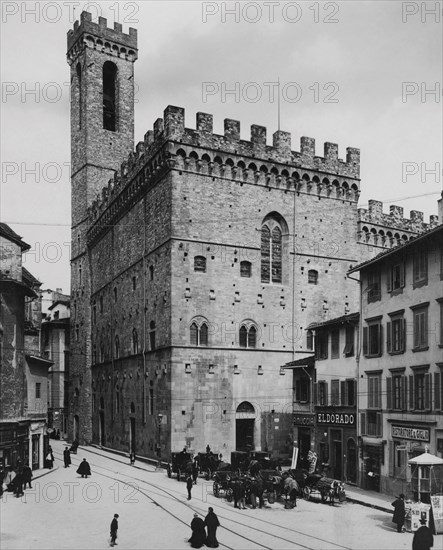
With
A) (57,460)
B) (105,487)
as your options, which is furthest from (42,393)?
(105,487)

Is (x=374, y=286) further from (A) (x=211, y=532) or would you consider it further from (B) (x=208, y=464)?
(A) (x=211, y=532)

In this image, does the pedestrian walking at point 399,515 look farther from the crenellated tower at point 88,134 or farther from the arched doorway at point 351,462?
the crenellated tower at point 88,134

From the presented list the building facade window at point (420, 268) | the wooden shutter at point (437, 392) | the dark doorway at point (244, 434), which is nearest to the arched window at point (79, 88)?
the dark doorway at point (244, 434)

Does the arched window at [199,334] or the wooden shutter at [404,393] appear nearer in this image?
the wooden shutter at [404,393]

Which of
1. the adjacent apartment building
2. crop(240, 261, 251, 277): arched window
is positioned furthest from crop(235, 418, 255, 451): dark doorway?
the adjacent apartment building

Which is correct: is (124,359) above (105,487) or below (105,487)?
above

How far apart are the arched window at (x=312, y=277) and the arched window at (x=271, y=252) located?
6.55 feet

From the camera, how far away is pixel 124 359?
49.2m

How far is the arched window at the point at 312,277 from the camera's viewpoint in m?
45.0

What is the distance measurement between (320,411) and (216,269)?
35.2 ft

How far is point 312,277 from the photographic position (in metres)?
45.2

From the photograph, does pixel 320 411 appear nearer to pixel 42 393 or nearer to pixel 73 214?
pixel 42 393

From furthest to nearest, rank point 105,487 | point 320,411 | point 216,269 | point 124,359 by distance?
point 124,359, point 216,269, point 320,411, point 105,487

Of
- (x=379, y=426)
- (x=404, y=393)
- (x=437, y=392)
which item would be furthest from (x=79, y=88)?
(x=437, y=392)
